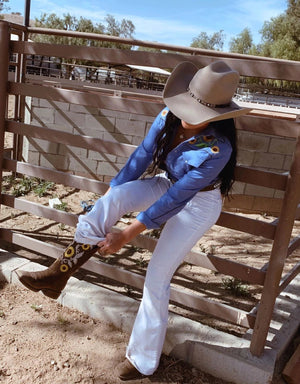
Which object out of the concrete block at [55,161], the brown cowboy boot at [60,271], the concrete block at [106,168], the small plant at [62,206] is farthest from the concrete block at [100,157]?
the brown cowboy boot at [60,271]

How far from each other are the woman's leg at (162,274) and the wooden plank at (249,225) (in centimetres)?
29

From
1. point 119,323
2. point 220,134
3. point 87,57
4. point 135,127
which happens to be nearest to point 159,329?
point 119,323

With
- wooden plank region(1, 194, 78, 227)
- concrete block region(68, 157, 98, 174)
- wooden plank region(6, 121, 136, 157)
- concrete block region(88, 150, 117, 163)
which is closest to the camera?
wooden plank region(6, 121, 136, 157)

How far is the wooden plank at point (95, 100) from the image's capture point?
253 cm

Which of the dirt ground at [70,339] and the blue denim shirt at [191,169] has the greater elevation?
the blue denim shirt at [191,169]

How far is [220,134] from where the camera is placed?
209 centimetres

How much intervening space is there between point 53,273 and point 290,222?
1.38 meters

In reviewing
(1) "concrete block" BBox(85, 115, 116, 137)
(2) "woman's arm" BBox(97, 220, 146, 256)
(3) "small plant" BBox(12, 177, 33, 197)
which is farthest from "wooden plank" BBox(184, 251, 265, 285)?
(1) "concrete block" BBox(85, 115, 116, 137)

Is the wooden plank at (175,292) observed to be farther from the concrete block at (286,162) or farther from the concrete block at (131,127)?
the concrete block at (286,162)

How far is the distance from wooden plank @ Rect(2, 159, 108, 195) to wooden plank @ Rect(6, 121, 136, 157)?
23 cm

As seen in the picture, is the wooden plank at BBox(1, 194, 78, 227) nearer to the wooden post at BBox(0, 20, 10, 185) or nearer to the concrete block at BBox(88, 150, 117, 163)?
the wooden post at BBox(0, 20, 10, 185)

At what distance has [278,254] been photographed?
7.50 feet

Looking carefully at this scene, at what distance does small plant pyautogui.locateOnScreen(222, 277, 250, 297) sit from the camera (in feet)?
11.6

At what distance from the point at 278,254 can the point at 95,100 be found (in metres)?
1.53
